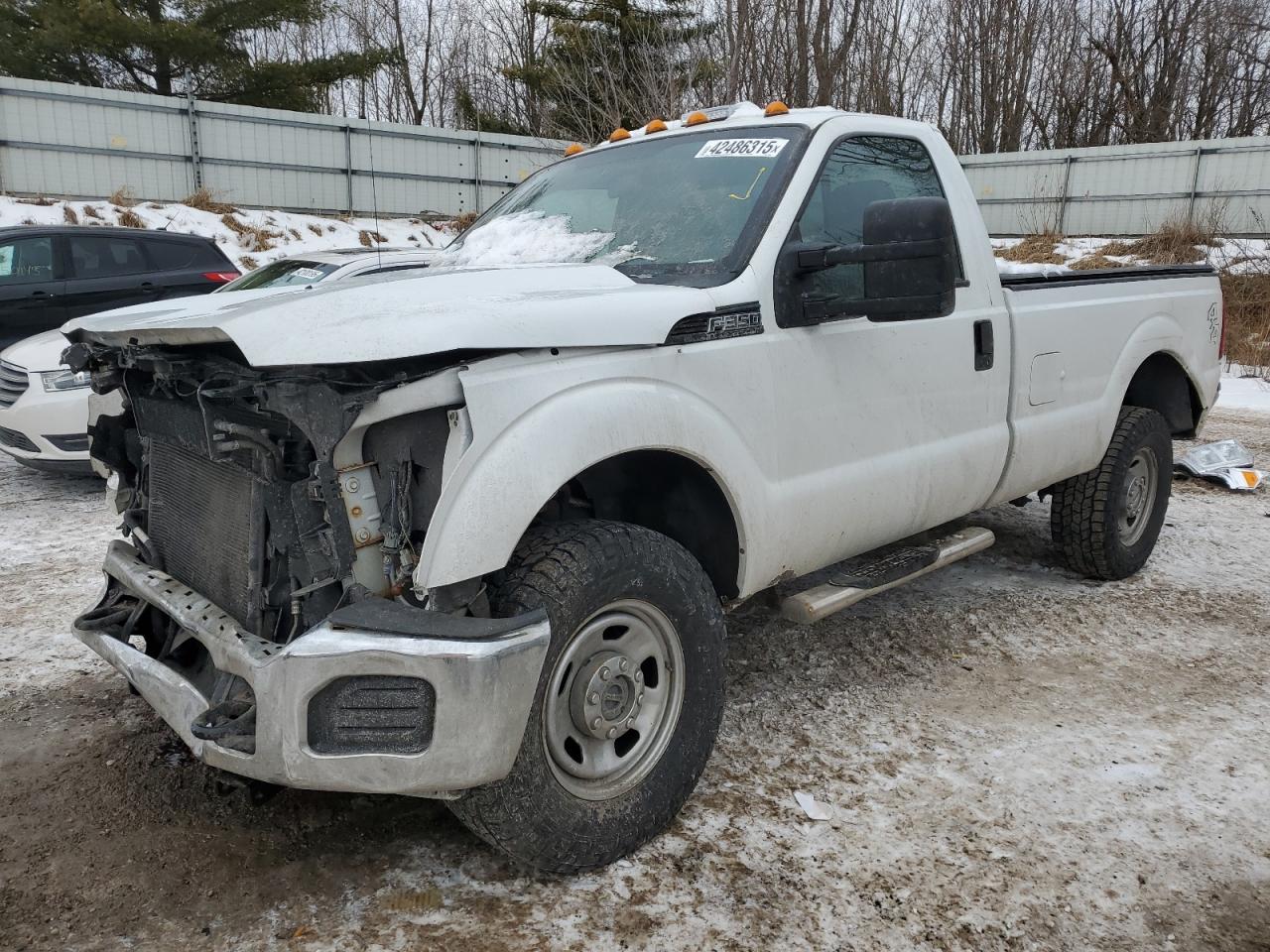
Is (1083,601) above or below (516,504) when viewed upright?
below

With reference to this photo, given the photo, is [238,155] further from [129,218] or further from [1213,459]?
[1213,459]

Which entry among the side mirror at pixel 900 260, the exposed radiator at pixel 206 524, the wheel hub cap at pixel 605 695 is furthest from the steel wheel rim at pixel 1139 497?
the exposed radiator at pixel 206 524

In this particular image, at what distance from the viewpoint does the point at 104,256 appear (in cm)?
907

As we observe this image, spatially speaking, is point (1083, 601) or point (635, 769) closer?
point (635, 769)

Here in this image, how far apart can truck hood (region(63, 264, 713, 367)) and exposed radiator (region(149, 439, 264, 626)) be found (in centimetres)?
40

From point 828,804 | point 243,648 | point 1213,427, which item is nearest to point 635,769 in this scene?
point 828,804

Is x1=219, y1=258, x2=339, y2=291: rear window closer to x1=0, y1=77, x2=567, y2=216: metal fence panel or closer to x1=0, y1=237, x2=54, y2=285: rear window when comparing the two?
x1=0, y1=237, x2=54, y2=285: rear window

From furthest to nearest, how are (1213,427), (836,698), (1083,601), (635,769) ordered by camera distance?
(1213,427) → (1083,601) → (836,698) → (635,769)

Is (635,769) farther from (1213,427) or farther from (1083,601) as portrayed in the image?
(1213,427)

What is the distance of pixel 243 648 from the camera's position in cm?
238

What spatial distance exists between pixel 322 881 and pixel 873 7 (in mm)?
16859

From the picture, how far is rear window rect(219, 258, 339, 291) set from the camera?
797 centimetres

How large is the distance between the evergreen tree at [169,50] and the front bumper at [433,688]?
22.8 m

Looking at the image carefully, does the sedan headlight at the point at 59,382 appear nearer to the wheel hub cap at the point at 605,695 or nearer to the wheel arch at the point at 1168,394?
the wheel hub cap at the point at 605,695
